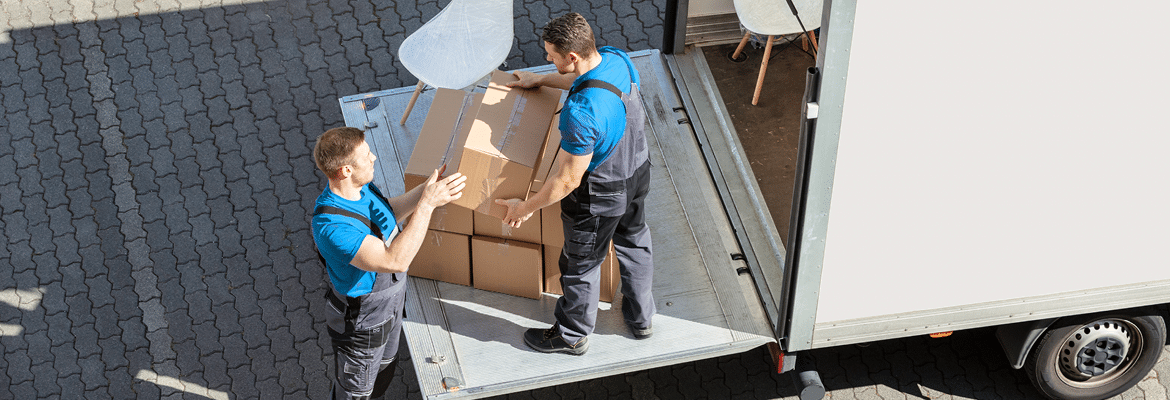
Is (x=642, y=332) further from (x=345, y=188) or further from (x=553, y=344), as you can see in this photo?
(x=345, y=188)

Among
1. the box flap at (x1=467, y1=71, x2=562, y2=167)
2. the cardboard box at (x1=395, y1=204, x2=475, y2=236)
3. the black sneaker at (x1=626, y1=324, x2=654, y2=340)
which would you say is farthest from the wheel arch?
the cardboard box at (x1=395, y1=204, x2=475, y2=236)

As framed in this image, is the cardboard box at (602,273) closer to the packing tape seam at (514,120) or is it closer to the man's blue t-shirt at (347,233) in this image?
the packing tape seam at (514,120)

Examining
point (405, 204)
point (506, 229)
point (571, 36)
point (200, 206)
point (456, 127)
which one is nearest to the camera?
point (571, 36)

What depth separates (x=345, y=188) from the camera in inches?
145

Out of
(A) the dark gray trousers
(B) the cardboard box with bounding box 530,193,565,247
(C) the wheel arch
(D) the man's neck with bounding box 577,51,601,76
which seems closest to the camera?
(D) the man's neck with bounding box 577,51,601,76

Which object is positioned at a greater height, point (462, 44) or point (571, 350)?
point (462, 44)

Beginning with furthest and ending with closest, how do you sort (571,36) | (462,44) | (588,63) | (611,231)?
1. (462,44)
2. (611,231)
3. (588,63)
4. (571,36)

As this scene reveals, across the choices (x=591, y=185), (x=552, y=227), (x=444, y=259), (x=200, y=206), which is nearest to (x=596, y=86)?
(x=591, y=185)

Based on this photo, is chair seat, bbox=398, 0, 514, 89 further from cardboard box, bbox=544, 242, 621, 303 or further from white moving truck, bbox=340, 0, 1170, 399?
cardboard box, bbox=544, 242, 621, 303

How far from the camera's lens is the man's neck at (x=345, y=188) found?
145 inches

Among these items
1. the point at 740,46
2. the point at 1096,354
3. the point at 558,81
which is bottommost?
the point at 1096,354

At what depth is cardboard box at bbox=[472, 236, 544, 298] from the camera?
444cm

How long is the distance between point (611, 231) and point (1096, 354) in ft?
8.44

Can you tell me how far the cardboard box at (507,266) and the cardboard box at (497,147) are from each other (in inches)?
11.8
